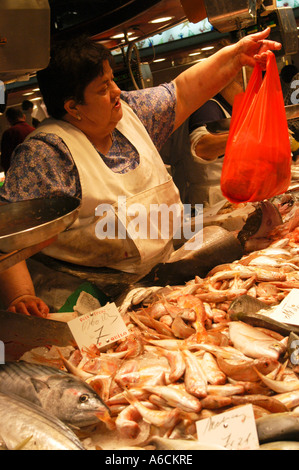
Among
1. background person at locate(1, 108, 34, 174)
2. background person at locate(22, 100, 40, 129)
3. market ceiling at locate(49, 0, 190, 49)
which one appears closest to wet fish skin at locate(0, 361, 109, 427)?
market ceiling at locate(49, 0, 190, 49)

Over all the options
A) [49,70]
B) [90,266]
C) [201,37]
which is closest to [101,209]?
[90,266]

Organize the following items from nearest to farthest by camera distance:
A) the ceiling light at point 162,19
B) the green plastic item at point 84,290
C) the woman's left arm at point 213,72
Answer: the green plastic item at point 84,290, the woman's left arm at point 213,72, the ceiling light at point 162,19

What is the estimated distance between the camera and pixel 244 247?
2.75 m

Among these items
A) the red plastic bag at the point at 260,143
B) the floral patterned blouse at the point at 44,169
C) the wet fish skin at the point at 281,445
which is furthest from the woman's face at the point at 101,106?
the wet fish skin at the point at 281,445

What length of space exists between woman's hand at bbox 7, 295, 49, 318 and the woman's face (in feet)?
3.52

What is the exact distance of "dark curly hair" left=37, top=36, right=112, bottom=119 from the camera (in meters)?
2.43

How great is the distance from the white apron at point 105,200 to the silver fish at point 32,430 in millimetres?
1326

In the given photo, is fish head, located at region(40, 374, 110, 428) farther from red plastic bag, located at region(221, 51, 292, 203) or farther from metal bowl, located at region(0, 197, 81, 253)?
red plastic bag, located at region(221, 51, 292, 203)

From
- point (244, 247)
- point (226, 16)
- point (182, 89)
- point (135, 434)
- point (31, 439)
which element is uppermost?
point (226, 16)

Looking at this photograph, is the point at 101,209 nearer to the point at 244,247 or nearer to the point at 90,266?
the point at 90,266

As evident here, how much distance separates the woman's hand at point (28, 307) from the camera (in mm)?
2003

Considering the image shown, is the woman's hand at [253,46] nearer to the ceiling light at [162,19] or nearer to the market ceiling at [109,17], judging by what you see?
the market ceiling at [109,17]

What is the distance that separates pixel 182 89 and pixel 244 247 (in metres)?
1.21

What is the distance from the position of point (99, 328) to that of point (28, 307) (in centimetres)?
41
